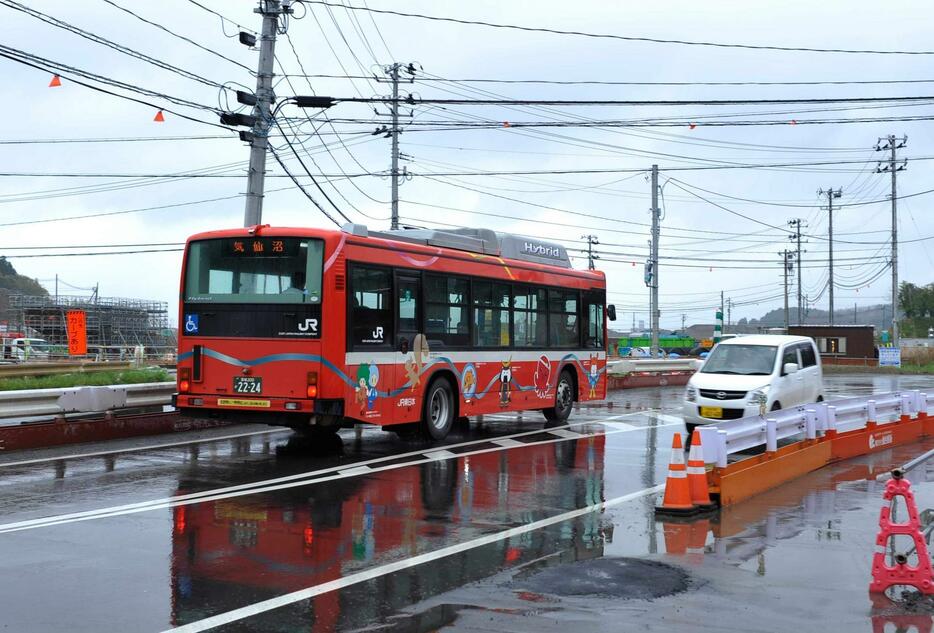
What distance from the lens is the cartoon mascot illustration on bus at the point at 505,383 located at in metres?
18.1

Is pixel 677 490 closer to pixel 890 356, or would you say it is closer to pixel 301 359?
pixel 301 359

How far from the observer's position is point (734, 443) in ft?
38.8

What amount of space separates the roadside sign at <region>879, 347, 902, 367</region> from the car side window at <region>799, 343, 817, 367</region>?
44.0m

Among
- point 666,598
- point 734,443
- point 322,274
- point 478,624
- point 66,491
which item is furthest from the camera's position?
point 322,274

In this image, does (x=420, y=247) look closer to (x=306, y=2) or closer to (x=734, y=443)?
(x=734, y=443)

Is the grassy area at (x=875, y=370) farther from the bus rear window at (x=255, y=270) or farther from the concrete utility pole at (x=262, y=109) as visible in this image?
the bus rear window at (x=255, y=270)

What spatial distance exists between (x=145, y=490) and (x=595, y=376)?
12682 mm

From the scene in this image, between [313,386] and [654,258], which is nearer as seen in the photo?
[313,386]

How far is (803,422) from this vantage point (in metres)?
14.6

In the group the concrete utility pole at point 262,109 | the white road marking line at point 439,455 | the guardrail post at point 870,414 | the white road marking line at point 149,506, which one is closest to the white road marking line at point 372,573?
the white road marking line at point 149,506

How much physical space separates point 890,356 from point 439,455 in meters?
52.0

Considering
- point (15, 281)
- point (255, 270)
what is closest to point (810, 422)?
point (255, 270)

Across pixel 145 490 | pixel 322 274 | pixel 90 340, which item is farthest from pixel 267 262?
pixel 90 340

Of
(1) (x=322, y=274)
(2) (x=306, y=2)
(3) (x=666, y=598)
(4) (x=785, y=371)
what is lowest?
(3) (x=666, y=598)
